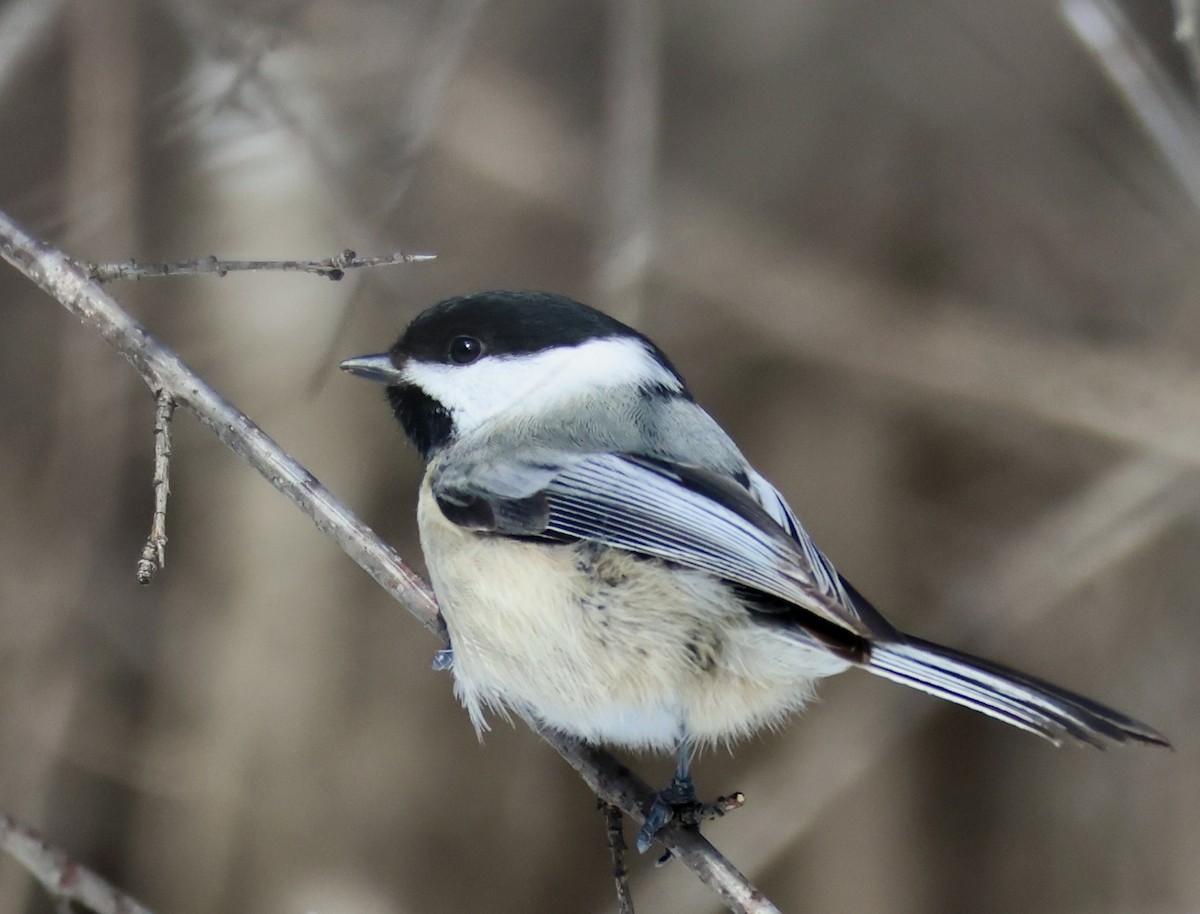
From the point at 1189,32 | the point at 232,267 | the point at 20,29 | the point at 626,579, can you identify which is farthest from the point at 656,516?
the point at 20,29

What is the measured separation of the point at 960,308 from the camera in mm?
3607

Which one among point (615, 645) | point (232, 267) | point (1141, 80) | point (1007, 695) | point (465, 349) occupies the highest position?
point (1141, 80)

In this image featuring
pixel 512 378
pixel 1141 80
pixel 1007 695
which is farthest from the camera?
pixel 1141 80

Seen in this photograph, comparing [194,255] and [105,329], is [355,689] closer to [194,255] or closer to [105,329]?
[194,255]

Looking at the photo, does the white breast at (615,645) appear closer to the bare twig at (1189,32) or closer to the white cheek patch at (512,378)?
the white cheek patch at (512,378)

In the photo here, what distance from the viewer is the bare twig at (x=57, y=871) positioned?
1.67 meters

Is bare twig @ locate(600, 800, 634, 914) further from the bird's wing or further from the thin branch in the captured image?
the bird's wing

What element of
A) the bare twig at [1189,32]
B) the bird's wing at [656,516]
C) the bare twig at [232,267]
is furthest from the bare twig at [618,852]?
the bare twig at [1189,32]

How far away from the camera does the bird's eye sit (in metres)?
1.99

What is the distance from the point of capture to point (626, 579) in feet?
5.56

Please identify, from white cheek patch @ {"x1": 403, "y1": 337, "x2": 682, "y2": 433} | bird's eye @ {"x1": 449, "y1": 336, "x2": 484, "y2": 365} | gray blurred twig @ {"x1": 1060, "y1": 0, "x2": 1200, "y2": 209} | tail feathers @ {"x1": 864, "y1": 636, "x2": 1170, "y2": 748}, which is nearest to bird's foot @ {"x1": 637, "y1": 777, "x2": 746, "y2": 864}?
tail feathers @ {"x1": 864, "y1": 636, "x2": 1170, "y2": 748}

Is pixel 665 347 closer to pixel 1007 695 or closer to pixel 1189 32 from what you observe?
pixel 1189 32

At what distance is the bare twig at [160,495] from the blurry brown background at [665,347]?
1.34 m

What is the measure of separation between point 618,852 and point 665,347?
206 cm
